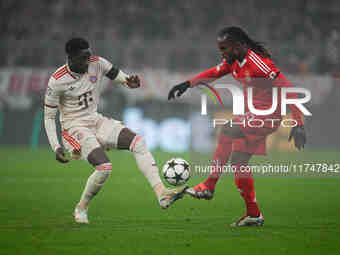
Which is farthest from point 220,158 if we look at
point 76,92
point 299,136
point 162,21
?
point 162,21

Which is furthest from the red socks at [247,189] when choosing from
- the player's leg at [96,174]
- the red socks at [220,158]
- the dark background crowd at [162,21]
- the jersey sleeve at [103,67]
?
the dark background crowd at [162,21]

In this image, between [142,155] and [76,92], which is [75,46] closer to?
[76,92]

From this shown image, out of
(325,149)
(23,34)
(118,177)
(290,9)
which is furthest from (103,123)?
(290,9)

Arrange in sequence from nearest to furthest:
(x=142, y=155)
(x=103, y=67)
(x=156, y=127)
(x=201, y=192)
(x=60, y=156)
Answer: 1. (x=60, y=156)
2. (x=201, y=192)
3. (x=142, y=155)
4. (x=103, y=67)
5. (x=156, y=127)

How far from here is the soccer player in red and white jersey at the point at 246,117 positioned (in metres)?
6.42

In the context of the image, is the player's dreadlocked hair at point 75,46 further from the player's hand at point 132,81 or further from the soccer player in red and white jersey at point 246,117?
the soccer player in red and white jersey at point 246,117

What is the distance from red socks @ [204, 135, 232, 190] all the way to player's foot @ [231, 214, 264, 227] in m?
0.49

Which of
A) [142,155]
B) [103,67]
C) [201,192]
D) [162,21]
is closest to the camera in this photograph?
[201,192]

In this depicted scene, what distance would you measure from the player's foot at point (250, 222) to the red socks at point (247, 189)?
5cm

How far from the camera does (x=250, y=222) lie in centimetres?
649

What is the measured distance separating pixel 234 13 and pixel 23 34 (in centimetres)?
728

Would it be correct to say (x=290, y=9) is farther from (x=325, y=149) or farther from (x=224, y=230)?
(x=224, y=230)

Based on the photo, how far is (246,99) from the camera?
22.2ft

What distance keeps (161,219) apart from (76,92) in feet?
5.72
